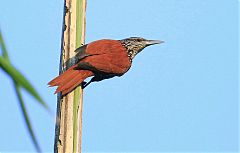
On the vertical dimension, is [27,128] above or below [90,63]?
below

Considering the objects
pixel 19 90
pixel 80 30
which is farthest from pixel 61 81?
pixel 19 90

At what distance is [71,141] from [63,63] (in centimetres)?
42

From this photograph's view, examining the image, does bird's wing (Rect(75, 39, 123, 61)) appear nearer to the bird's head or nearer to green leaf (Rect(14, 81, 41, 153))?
the bird's head

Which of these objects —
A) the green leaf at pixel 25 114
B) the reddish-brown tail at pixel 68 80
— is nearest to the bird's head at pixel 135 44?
the reddish-brown tail at pixel 68 80

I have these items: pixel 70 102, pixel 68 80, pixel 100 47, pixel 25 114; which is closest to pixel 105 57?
pixel 100 47

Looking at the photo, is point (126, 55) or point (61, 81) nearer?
point (61, 81)

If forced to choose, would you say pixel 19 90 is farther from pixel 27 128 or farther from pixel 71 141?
pixel 71 141

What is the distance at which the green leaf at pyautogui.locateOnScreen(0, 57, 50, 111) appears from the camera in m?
0.80

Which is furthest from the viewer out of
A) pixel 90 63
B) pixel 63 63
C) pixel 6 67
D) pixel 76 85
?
pixel 90 63

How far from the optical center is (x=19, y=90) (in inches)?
33.6

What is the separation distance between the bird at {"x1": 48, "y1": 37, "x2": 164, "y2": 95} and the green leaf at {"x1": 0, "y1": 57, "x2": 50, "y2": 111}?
141 cm

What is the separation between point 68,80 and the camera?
2424 mm

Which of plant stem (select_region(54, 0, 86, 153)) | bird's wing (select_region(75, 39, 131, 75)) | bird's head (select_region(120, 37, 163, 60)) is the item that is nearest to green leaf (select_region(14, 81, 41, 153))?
plant stem (select_region(54, 0, 86, 153))

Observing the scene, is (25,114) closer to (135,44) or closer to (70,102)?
(70,102)
